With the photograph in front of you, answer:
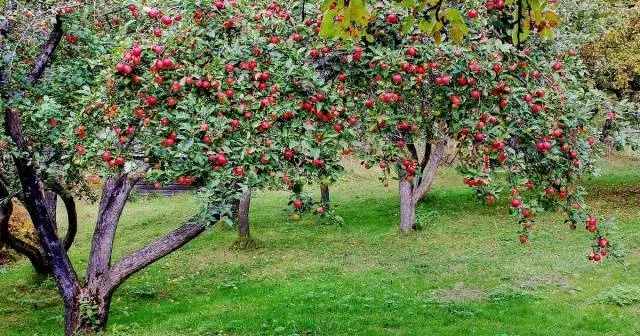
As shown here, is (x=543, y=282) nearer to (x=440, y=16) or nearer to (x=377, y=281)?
(x=377, y=281)

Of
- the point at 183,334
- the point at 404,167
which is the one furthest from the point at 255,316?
the point at 404,167

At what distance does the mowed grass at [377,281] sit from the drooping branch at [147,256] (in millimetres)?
898

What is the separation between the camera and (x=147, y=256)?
1088cm

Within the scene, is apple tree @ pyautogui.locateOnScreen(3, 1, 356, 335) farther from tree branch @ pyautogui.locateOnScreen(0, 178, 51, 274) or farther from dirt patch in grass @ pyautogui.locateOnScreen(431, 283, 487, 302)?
dirt patch in grass @ pyautogui.locateOnScreen(431, 283, 487, 302)

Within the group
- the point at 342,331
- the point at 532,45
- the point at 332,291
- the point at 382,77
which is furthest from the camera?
the point at 332,291

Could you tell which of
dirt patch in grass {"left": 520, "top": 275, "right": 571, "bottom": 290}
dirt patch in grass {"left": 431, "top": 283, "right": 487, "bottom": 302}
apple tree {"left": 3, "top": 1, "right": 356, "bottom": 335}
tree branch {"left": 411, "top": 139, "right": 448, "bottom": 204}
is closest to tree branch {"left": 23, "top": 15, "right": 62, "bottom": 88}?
apple tree {"left": 3, "top": 1, "right": 356, "bottom": 335}

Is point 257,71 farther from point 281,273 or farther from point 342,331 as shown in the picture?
point 281,273

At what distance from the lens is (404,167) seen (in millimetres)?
7043

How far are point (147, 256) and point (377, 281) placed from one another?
617 cm

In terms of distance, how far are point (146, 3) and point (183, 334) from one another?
6010mm

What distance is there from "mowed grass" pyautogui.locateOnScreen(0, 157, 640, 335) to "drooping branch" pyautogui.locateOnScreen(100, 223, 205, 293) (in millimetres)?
898

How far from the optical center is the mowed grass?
Result: 37.5 feet

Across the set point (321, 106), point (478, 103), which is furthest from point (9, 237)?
point (478, 103)

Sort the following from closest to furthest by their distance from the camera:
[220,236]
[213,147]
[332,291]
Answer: [213,147] < [332,291] < [220,236]
